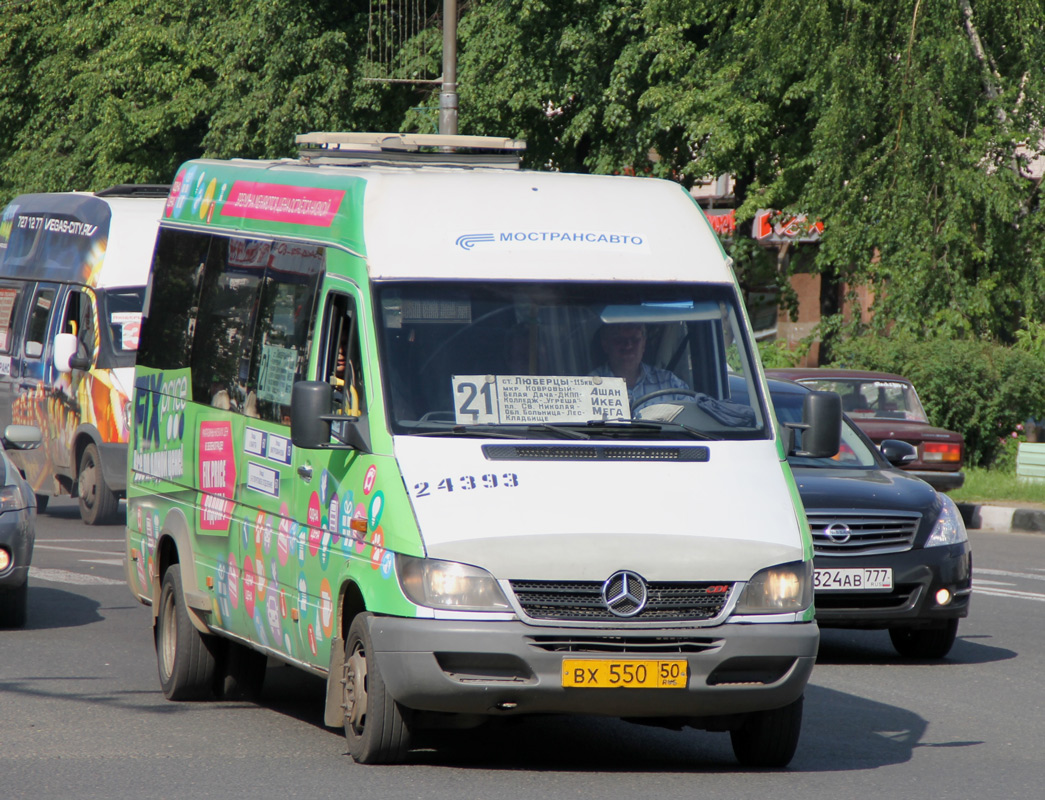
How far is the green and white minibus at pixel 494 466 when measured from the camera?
6477 millimetres

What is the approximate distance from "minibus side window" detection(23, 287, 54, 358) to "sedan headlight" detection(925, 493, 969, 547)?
35.3 ft

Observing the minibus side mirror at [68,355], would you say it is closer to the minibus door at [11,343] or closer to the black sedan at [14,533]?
the minibus door at [11,343]

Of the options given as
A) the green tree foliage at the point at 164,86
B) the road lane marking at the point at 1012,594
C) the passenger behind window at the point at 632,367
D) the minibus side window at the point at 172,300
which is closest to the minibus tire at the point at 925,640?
the road lane marking at the point at 1012,594

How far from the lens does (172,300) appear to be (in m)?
9.40

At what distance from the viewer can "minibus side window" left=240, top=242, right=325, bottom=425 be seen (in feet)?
25.2

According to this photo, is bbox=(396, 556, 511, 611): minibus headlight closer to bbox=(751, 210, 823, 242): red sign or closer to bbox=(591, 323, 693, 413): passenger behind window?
bbox=(591, 323, 693, 413): passenger behind window

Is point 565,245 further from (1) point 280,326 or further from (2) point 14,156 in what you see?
(2) point 14,156

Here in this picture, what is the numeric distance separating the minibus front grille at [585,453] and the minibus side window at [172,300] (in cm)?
278

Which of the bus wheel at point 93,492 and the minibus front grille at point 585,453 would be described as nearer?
the minibus front grille at point 585,453

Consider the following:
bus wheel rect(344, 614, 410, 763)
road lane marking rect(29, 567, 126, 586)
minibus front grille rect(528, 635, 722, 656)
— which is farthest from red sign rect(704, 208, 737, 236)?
minibus front grille rect(528, 635, 722, 656)

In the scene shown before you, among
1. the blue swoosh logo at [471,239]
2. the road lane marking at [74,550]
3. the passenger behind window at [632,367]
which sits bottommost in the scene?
the road lane marking at [74,550]

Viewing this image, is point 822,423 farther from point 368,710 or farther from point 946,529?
point 946,529

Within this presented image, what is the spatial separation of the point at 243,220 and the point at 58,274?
34.1ft

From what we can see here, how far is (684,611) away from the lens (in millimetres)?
6578
